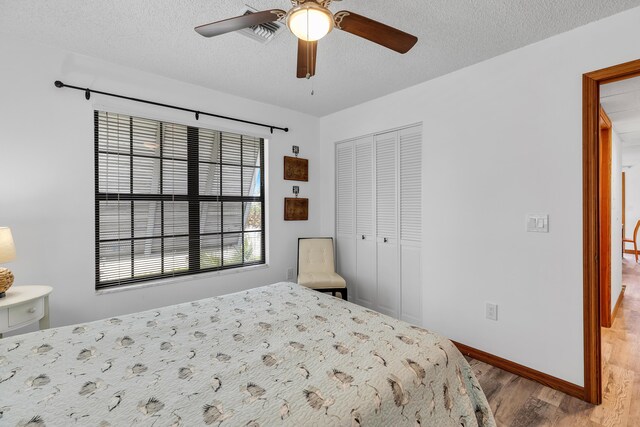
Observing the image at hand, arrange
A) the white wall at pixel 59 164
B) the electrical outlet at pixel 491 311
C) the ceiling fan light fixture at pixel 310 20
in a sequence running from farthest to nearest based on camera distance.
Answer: the electrical outlet at pixel 491 311, the white wall at pixel 59 164, the ceiling fan light fixture at pixel 310 20

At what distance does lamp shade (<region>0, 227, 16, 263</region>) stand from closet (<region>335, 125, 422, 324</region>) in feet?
9.81

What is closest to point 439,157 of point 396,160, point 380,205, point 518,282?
point 396,160

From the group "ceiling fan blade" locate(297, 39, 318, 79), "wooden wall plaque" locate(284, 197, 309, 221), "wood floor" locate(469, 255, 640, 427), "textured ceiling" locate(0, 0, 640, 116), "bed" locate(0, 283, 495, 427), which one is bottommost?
"wood floor" locate(469, 255, 640, 427)

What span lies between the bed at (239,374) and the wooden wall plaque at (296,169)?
220 centimetres

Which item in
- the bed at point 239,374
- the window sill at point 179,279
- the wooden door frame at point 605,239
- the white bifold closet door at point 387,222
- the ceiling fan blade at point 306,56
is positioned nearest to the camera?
the bed at point 239,374

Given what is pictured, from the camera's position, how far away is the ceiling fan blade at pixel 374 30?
149cm

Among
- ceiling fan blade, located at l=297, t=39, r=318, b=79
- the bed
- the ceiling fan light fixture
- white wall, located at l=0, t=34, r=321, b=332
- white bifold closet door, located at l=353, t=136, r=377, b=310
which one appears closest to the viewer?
the bed

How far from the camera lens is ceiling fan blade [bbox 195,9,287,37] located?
4.88 ft

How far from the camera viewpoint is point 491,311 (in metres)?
2.51

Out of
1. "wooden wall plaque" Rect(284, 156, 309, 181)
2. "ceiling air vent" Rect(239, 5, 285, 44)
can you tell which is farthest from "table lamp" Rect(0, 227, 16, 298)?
"wooden wall plaque" Rect(284, 156, 309, 181)

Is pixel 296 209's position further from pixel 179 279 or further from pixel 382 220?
pixel 179 279

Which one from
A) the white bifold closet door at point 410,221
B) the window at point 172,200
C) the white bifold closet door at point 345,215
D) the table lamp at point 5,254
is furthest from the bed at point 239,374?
the white bifold closet door at point 345,215

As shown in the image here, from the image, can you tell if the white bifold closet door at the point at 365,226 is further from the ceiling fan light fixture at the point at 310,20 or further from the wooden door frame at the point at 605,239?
the wooden door frame at the point at 605,239

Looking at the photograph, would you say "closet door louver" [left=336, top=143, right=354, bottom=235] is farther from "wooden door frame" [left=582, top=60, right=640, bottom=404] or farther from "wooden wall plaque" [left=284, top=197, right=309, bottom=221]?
"wooden door frame" [left=582, top=60, right=640, bottom=404]
